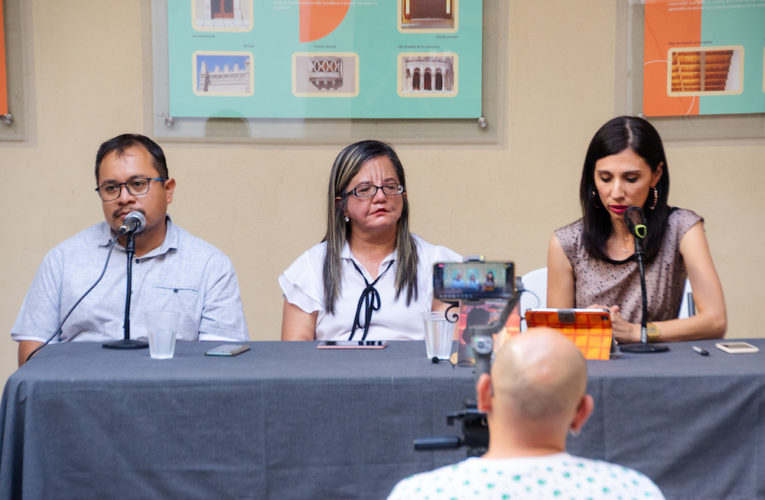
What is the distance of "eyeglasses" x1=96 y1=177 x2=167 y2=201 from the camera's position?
2.67 m

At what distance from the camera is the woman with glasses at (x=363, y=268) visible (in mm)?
2676

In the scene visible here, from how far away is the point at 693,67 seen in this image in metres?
3.54

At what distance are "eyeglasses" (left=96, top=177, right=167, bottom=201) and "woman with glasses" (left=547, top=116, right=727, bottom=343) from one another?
57.6 inches

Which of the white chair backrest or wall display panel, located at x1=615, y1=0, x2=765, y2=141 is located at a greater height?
wall display panel, located at x1=615, y1=0, x2=765, y2=141

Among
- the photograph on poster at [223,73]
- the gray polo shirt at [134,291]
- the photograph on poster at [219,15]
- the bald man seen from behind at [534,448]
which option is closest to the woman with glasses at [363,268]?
the gray polo shirt at [134,291]

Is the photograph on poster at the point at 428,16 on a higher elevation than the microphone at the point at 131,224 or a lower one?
higher

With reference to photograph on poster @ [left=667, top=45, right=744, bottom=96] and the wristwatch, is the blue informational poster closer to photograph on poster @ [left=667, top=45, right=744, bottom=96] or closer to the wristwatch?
photograph on poster @ [left=667, top=45, right=744, bottom=96]

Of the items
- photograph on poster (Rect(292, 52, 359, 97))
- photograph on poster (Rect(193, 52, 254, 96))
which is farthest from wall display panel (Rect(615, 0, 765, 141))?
photograph on poster (Rect(193, 52, 254, 96))

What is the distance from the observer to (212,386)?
1.80m

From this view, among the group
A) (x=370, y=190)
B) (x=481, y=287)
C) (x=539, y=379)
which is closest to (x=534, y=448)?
(x=539, y=379)

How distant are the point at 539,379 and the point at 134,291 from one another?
1.91 m

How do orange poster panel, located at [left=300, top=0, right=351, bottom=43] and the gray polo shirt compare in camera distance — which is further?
orange poster panel, located at [left=300, top=0, right=351, bottom=43]

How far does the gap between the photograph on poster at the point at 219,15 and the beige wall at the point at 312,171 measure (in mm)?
263

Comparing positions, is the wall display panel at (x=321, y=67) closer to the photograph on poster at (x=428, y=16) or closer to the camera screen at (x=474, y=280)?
the photograph on poster at (x=428, y=16)
